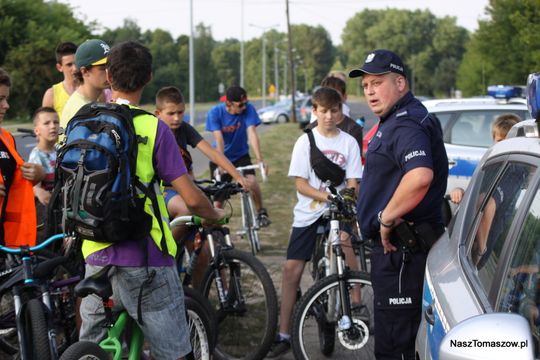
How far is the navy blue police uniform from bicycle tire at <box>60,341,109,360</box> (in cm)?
138

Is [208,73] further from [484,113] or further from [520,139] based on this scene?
[520,139]

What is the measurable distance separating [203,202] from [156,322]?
58 cm

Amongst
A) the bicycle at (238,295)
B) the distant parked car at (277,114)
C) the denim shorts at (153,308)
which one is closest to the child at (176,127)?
the bicycle at (238,295)

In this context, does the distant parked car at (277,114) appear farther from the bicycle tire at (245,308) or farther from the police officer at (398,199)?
the police officer at (398,199)

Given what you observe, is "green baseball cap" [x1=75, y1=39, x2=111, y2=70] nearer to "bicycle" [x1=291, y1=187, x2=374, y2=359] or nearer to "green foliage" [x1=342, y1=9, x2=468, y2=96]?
"bicycle" [x1=291, y1=187, x2=374, y2=359]

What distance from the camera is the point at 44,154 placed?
20.4 feet

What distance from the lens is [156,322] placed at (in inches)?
156

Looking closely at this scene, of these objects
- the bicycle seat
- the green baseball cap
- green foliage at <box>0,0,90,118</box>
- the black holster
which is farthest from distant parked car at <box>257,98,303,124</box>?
the bicycle seat

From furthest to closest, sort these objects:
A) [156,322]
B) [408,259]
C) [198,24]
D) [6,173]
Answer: [198,24], [6,173], [408,259], [156,322]

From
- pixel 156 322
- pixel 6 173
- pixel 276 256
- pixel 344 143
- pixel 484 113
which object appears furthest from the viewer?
pixel 484 113

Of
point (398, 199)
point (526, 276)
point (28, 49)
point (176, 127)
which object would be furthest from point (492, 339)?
point (28, 49)

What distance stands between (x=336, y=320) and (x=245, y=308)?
0.67 m

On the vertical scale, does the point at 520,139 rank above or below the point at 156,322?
above

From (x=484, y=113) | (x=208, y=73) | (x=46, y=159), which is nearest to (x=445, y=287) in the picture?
(x=46, y=159)
